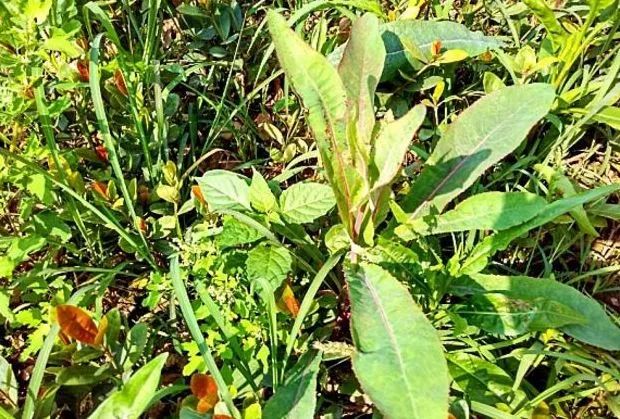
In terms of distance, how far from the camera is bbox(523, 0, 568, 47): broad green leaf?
159 cm

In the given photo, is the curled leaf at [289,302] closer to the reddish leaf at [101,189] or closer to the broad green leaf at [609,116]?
the reddish leaf at [101,189]

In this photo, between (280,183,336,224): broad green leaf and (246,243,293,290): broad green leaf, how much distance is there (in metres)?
0.08

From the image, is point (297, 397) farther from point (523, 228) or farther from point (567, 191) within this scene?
point (567, 191)

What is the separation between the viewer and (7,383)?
1.32 meters

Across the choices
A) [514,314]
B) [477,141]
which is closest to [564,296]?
[514,314]

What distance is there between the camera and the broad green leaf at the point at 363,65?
4.71ft

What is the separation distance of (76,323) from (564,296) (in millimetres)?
957

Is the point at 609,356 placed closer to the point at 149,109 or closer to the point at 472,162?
the point at 472,162

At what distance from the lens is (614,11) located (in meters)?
1.58

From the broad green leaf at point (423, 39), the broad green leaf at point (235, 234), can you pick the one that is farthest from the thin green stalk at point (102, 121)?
the broad green leaf at point (423, 39)

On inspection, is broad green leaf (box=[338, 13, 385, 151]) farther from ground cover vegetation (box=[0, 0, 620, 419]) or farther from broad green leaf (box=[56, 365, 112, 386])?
broad green leaf (box=[56, 365, 112, 386])

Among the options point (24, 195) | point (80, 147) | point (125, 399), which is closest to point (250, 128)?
point (80, 147)

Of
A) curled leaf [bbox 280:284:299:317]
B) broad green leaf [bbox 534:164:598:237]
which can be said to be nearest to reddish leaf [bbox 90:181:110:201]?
curled leaf [bbox 280:284:299:317]

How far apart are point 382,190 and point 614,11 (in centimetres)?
75
